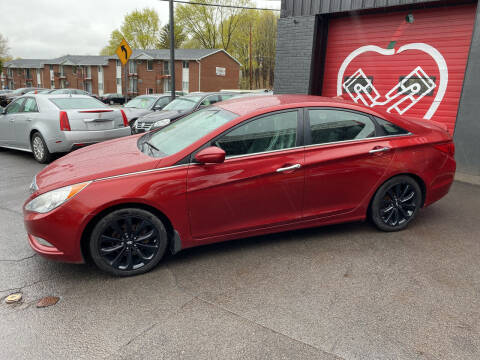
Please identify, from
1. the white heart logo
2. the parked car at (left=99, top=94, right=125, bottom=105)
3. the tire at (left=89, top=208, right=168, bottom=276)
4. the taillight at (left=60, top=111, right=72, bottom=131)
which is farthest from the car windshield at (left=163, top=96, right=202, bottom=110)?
the parked car at (left=99, top=94, right=125, bottom=105)

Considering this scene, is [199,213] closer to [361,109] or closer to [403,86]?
[361,109]

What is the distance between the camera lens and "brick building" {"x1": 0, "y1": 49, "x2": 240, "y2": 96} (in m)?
50.1

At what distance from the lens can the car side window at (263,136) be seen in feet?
11.4

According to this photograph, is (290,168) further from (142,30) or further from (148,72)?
(142,30)

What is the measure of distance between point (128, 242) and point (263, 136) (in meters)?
1.58

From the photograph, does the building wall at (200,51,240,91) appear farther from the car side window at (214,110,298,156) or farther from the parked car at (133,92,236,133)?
the car side window at (214,110,298,156)

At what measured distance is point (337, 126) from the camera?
3906 millimetres

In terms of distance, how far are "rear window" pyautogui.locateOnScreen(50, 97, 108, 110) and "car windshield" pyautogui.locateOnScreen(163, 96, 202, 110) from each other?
9.06 ft

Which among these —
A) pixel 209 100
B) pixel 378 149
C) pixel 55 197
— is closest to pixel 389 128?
pixel 378 149

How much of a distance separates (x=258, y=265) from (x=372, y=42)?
7111 mm

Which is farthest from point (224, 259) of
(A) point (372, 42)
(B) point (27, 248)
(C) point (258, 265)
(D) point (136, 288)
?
(A) point (372, 42)

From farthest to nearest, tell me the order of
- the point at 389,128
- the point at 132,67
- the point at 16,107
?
the point at 132,67 < the point at 16,107 < the point at 389,128

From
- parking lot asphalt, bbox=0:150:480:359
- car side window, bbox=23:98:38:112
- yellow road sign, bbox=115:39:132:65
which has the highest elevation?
yellow road sign, bbox=115:39:132:65

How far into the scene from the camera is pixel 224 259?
3.62m
